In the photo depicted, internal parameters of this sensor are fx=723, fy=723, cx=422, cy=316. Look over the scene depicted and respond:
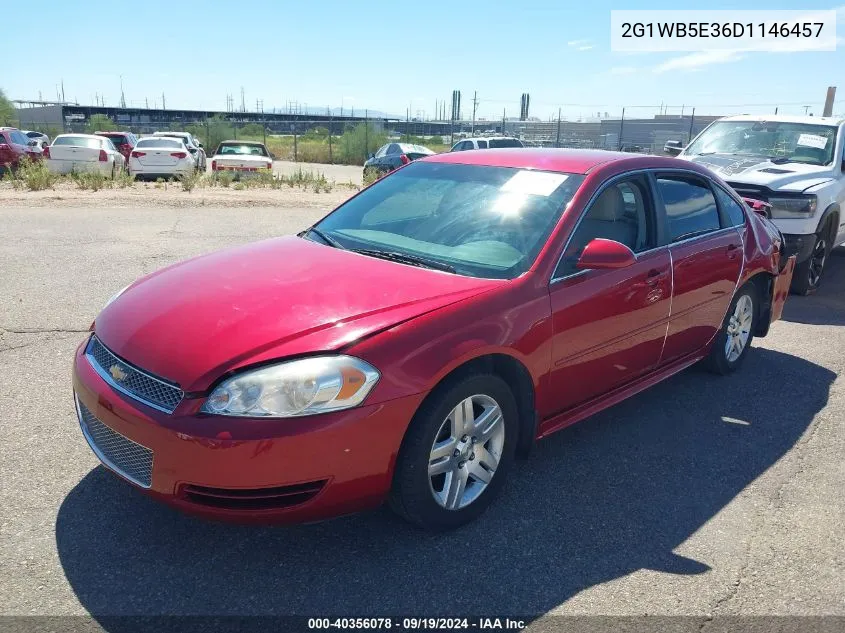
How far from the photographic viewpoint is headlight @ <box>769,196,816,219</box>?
308 inches

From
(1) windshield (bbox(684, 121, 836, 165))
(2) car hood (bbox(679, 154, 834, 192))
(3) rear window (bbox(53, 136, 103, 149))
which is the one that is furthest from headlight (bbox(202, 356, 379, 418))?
(3) rear window (bbox(53, 136, 103, 149))

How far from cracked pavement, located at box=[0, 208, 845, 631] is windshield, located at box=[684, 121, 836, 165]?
16.3 ft

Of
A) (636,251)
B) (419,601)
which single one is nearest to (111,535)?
(419,601)

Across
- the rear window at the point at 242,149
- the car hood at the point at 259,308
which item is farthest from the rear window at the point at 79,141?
the car hood at the point at 259,308

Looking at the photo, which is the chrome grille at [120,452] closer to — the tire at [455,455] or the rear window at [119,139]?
the tire at [455,455]

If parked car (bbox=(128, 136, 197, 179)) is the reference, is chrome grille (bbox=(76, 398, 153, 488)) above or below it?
below

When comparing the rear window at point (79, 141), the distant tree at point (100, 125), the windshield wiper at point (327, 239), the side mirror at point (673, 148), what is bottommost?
the windshield wiper at point (327, 239)

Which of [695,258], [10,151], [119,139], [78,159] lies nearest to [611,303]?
[695,258]

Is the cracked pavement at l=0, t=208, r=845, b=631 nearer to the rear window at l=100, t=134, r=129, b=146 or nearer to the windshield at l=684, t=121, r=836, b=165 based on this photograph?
the windshield at l=684, t=121, r=836, b=165

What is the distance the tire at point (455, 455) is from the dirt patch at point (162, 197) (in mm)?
11813

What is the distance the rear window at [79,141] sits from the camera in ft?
63.6

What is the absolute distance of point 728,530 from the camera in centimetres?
341

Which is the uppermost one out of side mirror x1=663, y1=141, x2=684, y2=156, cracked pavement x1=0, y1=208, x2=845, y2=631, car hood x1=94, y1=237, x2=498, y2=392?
side mirror x1=663, y1=141, x2=684, y2=156

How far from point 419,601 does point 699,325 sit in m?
2.99
